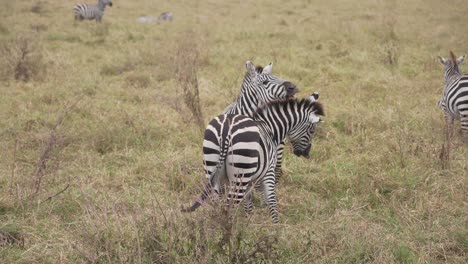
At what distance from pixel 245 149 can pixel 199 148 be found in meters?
2.50

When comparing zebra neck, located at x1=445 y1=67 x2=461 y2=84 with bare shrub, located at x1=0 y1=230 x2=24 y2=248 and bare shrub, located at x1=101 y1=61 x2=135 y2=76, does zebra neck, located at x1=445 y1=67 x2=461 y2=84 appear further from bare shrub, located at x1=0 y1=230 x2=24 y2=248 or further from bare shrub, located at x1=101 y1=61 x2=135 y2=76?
bare shrub, located at x1=101 y1=61 x2=135 y2=76

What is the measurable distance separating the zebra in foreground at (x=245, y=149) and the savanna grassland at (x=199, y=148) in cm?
21

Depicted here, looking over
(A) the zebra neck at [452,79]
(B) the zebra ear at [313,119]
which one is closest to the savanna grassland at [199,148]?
(A) the zebra neck at [452,79]

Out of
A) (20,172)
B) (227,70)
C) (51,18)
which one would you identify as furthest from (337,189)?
(51,18)

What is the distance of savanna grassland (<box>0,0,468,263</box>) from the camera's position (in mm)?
3635

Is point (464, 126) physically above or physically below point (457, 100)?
below

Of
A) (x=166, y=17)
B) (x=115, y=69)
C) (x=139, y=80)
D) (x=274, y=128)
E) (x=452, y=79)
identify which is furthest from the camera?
(x=166, y=17)

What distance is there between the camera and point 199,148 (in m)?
6.29

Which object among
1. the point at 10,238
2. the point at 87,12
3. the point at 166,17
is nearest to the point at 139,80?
the point at 10,238

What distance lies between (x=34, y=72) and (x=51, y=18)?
263 inches

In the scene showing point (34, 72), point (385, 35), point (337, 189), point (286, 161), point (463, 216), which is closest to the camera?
point (463, 216)

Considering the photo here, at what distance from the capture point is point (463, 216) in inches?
175

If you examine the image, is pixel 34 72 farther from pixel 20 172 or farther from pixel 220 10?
pixel 220 10

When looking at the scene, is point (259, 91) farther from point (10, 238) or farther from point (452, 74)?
point (452, 74)
